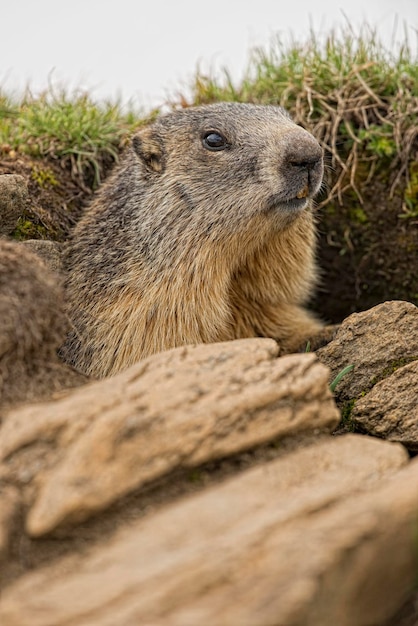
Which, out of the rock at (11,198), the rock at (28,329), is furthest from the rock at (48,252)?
the rock at (28,329)

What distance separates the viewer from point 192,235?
510cm

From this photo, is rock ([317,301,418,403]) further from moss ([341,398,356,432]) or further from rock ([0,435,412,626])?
rock ([0,435,412,626])

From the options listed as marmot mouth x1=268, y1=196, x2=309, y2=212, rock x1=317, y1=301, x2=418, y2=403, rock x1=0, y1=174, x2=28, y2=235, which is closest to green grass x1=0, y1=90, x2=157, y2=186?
rock x1=0, y1=174, x2=28, y2=235

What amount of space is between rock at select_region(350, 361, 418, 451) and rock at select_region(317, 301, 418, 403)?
0.19 meters

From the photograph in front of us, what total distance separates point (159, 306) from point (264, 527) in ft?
9.40

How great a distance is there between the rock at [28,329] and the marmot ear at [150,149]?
188 cm

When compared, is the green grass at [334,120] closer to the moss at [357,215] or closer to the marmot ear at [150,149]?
the moss at [357,215]

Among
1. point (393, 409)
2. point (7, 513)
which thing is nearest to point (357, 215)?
point (393, 409)

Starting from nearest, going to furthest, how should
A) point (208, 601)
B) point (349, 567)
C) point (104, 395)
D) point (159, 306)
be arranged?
1. point (208, 601)
2. point (349, 567)
3. point (104, 395)
4. point (159, 306)

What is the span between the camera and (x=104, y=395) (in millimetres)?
2918

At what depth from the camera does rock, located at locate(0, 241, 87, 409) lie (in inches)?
138

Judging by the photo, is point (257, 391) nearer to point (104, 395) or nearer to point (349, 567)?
point (104, 395)

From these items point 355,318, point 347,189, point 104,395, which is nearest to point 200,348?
point 104,395

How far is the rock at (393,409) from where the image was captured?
4105mm
